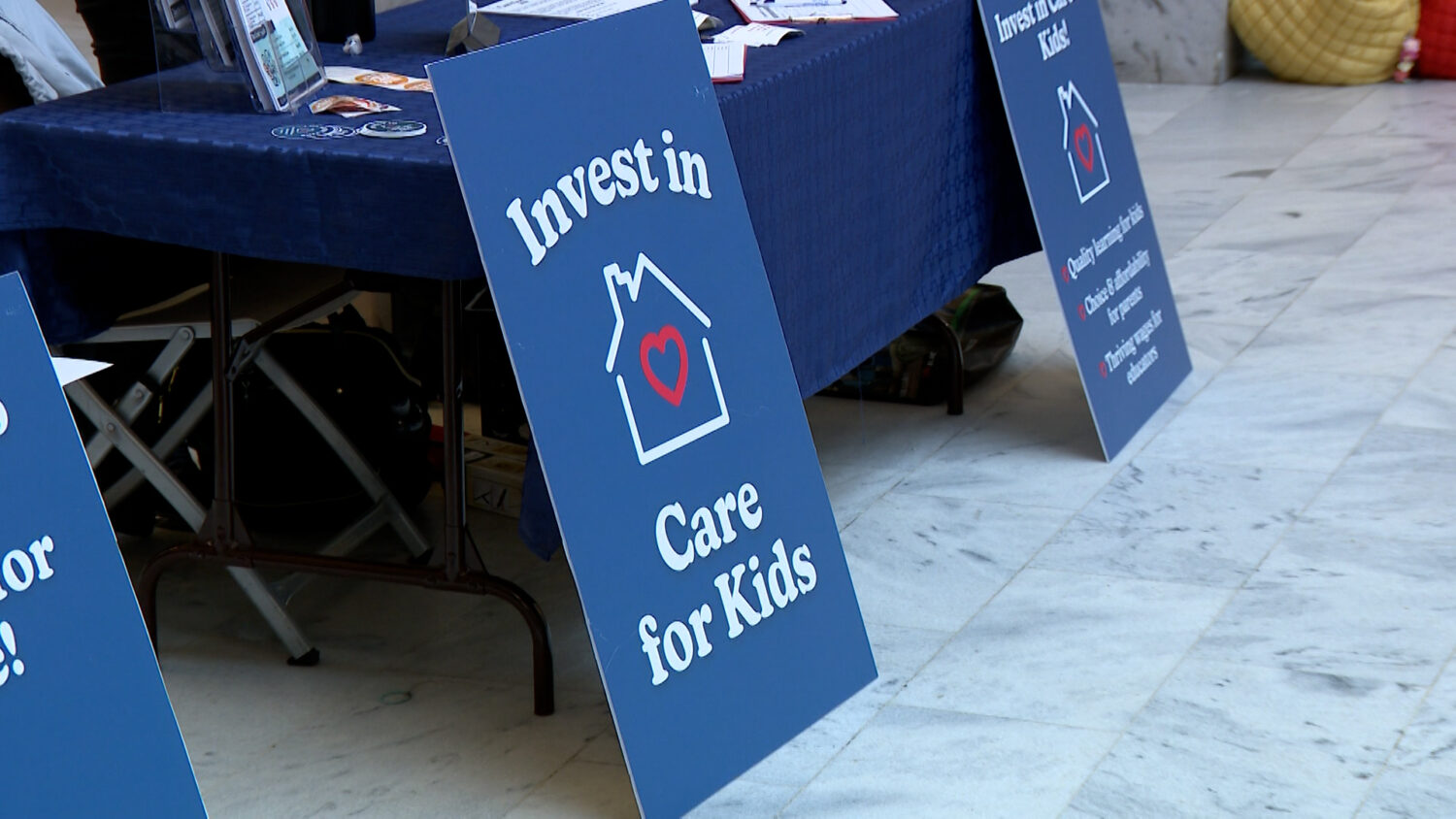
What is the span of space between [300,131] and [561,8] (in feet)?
2.46

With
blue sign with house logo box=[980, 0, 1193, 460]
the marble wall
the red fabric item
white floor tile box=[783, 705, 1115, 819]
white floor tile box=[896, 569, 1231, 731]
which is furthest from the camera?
the marble wall

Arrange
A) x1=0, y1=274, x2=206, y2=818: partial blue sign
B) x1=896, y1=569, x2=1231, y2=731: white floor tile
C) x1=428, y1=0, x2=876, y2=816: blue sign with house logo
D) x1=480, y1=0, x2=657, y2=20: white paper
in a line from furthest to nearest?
1. x1=480, y1=0, x2=657, y2=20: white paper
2. x1=896, y1=569, x2=1231, y2=731: white floor tile
3. x1=428, y1=0, x2=876, y2=816: blue sign with house logo
4. x1=0, y1=274, x2=206, y2=818: partial blue sign

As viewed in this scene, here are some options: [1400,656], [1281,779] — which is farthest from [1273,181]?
[1281,779]

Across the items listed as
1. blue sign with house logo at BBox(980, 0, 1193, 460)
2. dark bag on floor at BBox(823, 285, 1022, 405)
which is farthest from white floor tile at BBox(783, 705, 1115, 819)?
dark bag on floor at BBox(823, 285, 1022, 405)

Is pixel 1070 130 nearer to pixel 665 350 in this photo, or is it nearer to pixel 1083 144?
pixel 1083 144

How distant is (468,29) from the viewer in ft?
7.93

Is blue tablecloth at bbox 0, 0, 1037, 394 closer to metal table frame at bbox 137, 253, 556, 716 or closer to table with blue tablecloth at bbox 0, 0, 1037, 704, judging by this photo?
table with blue tablecloth at bbox 0, 0, 1037, 704

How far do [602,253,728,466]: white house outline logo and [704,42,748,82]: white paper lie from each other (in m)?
0.35

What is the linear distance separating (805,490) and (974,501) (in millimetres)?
696

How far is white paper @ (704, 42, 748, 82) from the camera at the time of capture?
2.18 meters

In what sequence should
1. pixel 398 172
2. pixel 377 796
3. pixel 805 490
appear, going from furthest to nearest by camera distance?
pixel 805 490 → pixel 377 796 → pixel 398 172

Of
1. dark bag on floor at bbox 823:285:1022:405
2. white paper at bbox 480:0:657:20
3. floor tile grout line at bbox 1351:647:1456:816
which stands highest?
white paper at bbox 480:0:657:20

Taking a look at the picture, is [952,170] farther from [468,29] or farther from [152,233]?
[152,233]

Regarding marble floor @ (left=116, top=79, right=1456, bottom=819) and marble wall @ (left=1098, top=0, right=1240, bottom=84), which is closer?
marble floor @ (left=116, top=79, right=1456, bottom=819)
